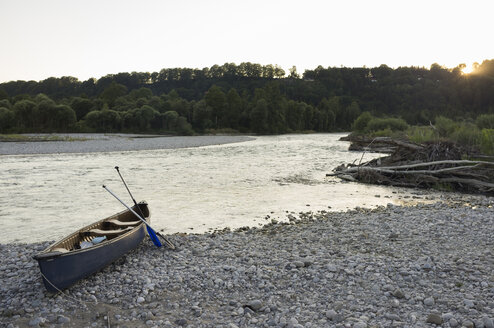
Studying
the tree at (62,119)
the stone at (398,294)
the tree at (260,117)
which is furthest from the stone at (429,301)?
the tree at (260,117)

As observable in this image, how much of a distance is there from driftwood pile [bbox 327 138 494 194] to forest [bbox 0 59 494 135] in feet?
205

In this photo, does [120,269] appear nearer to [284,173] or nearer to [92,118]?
[284,173]

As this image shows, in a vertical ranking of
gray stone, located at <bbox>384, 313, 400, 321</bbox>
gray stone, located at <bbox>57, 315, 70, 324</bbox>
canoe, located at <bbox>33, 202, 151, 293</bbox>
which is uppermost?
canoe, located at <bbox>33, 202, 151, 293</bbox>

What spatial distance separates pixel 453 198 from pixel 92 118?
102 metres

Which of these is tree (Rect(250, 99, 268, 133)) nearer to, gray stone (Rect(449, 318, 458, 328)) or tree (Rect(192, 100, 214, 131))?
tree (Rect(192, 100, 214, 131))

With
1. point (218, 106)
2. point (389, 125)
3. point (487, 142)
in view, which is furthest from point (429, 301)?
point (218, 106)

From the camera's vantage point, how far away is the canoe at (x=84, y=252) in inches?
273

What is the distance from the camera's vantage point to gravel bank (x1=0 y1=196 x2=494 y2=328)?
627 cm

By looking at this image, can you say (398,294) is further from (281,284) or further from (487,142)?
(487,142)

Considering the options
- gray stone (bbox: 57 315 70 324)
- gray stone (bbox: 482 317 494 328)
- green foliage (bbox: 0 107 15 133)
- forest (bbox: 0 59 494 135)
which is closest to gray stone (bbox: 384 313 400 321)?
gray stone (bbox: 482 317 494 328)

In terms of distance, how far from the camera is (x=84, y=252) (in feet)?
24.5

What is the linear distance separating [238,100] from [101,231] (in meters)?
117

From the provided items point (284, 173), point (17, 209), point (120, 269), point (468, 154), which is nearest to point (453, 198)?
point (468, 154)

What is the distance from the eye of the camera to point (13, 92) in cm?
16562
